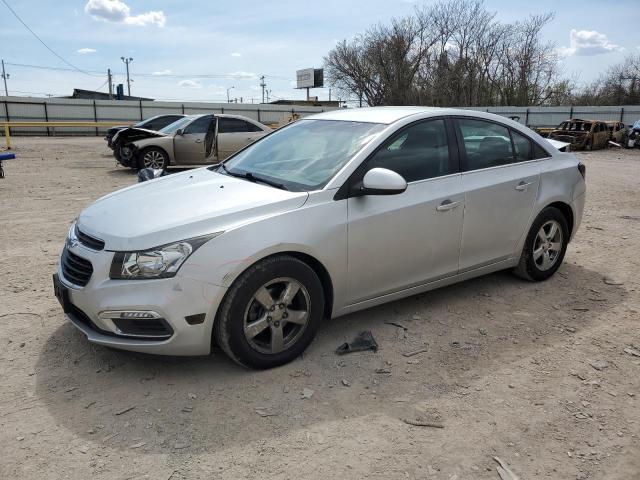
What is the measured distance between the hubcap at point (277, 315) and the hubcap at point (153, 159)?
10436mm

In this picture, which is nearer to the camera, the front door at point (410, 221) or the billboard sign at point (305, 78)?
the front door at point (410, 221)

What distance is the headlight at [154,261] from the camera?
9.95 ft

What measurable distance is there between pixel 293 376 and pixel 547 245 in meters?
2.98

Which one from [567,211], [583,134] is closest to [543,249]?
[567,211]

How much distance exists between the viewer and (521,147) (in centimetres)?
479

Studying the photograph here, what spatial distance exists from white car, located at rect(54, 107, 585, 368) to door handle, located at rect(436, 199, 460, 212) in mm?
12

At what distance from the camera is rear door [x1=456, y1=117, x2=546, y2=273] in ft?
14.0

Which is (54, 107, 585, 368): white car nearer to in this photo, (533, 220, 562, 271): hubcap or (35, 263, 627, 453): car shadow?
(533, 220, 562, 271): hubcap

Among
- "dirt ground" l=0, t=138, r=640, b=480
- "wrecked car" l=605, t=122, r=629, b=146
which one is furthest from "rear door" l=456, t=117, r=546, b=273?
"wrecked car" l=605, t=122, r=629, b=146

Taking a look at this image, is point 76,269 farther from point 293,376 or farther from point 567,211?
point 567,211

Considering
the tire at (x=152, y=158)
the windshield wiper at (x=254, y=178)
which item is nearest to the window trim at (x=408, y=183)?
the windshield wiper at (x=254, y=178)

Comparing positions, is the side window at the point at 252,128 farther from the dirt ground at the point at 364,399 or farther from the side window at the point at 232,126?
the dirt ground at the point at 364,399

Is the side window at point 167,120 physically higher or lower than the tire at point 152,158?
higher

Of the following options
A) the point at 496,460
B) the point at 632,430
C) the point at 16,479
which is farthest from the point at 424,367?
the point at 16,479
